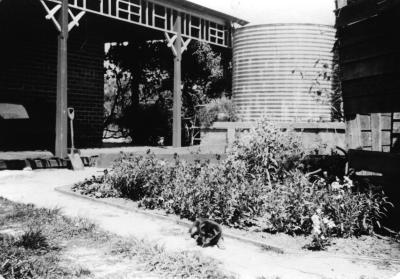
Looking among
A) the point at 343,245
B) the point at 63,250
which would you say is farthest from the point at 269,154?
the point at 63,250

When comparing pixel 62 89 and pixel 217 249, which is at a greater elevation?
pixel 62 89

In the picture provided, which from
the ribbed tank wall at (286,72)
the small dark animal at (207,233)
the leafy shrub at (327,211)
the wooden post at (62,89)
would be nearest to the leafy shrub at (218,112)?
the ribbed tank wall at (286,72)

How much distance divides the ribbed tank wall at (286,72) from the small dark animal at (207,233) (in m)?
9.91

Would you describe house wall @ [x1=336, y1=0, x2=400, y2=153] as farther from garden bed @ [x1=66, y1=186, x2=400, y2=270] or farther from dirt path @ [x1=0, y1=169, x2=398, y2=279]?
dirt path @ [x1=0, y1=169, x2=398, y2=279]

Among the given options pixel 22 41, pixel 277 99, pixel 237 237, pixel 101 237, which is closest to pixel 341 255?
pixel 237 237

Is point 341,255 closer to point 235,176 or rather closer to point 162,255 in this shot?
point 162,255

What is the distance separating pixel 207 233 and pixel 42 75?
1217 cm

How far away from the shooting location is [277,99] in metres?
14.9

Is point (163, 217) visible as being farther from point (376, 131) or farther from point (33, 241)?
point (376, 131)

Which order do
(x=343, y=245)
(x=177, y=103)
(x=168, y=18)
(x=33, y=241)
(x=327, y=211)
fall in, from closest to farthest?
(x=33, y=241)
(x=343, y=245)
(x=327, y=211)
(x=177, y=103)
(x=168, y=18)

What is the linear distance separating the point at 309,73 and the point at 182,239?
432 inches

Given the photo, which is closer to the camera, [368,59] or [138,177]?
[368,59]

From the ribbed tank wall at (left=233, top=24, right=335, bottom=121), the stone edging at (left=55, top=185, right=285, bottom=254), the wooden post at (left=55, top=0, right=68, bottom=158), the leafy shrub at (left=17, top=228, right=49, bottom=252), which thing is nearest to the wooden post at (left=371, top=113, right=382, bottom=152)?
the stone edging at (left=55, top=185, right=285, bottom=254)

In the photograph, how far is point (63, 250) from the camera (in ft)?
15.0
